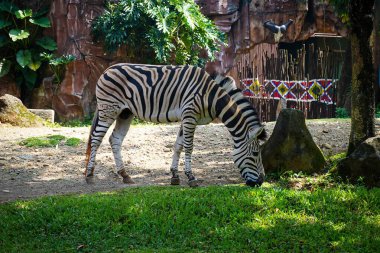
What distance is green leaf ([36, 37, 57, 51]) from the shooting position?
55.1 ft

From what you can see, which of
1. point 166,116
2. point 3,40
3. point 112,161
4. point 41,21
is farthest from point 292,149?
point 3,40

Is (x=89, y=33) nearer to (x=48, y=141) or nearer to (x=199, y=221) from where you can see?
(x=48, y=141)

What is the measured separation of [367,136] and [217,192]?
8.88 ft

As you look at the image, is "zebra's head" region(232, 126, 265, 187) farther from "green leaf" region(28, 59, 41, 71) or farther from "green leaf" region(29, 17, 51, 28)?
"green leaf" region(29, 17, 51, 28)

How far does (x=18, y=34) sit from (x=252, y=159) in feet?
36.8

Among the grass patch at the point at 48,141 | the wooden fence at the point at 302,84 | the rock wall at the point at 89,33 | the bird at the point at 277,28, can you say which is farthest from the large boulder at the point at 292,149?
the bird at the point at 277,28

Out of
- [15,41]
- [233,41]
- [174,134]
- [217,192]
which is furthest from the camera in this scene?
[233,41]

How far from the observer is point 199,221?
6137 millimetres

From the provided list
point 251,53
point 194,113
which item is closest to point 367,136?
point 194,113

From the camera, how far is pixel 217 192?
695cm

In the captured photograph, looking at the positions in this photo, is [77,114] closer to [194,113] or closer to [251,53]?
[251,53]

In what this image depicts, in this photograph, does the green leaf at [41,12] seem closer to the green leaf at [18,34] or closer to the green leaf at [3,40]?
the green leaf at [18,34]

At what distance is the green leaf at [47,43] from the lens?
16797 mm

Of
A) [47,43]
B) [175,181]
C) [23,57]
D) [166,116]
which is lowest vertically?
[175,181]
